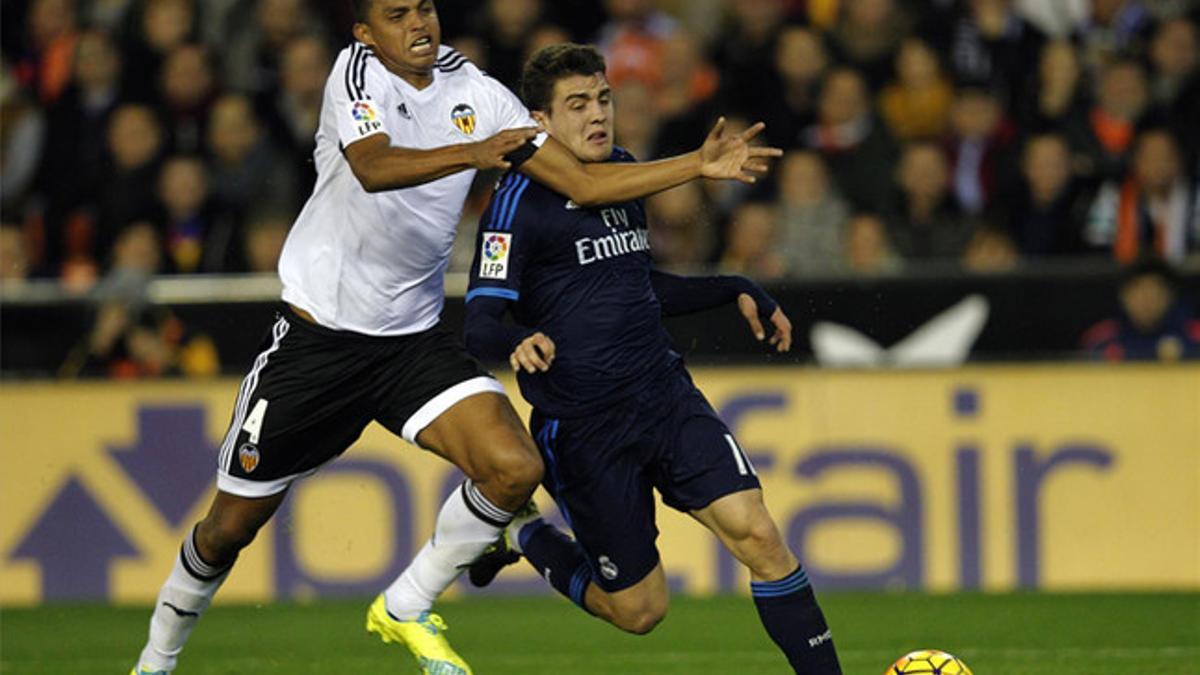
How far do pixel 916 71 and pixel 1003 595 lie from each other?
336 centimetres

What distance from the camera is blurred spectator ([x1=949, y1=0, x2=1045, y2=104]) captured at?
12.5 m

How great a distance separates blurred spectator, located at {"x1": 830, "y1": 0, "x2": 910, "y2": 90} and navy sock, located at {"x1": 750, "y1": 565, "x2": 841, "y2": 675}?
21.1 feet

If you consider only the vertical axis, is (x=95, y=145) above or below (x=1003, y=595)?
above

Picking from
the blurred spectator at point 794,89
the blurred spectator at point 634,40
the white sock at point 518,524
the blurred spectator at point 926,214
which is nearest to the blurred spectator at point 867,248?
the blurred spectator at point 926,214

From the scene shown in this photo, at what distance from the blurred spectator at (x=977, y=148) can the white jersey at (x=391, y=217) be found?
5535 mm

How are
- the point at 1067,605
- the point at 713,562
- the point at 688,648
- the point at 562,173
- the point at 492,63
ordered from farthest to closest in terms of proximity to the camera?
the point at 492,63 → the point at 713,562 → the point at 1067,605 → the point at 688,648 → the point at 562,173

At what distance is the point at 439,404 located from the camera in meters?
6.83

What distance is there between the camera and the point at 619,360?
265 inches

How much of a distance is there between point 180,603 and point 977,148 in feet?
20.7

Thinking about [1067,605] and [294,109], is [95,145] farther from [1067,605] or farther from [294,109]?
[1067,605]

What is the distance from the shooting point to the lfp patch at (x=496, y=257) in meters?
6.62

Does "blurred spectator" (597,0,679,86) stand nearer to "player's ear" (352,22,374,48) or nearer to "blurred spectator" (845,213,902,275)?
"blurred spectator" (845,213,902,275)

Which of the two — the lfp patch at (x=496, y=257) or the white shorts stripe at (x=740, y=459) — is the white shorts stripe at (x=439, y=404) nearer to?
the lfp patch at (x=496, y=257)

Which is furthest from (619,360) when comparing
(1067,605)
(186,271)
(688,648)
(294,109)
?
(294,109)
